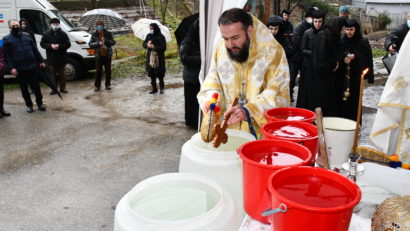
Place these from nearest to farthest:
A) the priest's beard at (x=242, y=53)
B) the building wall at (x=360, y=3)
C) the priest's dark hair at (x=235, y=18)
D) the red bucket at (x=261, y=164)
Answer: the red bucket at (x=261, y=164) → the priest's dark hair at (x=235, y=18) → the priest's beard at (x=242, y=53) → the building wall at (x=360, y=3)

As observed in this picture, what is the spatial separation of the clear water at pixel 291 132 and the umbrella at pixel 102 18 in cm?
979

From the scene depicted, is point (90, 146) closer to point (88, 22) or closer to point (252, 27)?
point (252, 27)

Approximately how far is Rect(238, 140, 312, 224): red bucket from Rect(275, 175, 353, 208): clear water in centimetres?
9

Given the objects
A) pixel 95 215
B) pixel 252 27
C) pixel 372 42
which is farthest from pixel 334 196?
pixel 372 42

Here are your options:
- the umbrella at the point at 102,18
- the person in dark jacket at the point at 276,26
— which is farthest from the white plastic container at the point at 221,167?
the umbrella at the point at 102,18

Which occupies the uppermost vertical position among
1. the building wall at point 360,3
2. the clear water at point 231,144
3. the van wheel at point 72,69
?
the building wall at point 360,3

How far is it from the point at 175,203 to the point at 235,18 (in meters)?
1.26

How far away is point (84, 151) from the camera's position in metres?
5.15

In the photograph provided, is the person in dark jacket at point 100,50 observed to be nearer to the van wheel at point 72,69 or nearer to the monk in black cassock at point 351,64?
the van wheel at point 72,69

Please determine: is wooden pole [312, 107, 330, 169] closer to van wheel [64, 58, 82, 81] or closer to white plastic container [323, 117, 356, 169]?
white plastic container [323, 117, 356, 169]

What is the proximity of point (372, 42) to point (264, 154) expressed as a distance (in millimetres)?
17284

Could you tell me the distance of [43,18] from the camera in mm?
9305

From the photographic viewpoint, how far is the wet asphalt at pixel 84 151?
3598 mm

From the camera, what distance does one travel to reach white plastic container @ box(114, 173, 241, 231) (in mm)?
1132
